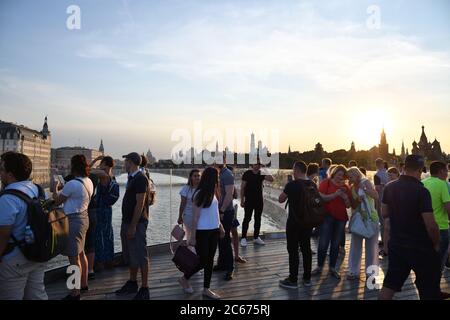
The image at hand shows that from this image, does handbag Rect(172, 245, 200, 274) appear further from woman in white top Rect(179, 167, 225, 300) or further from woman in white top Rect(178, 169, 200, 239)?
woman in white top Rect(178, 169, 200, 239)

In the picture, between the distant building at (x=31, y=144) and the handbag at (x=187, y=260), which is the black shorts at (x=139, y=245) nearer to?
the handbag at (x=187, y=260)

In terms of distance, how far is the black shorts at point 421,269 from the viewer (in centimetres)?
351

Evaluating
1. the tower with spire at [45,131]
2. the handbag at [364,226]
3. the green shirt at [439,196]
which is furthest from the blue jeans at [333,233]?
the tower with spire at [45,131]

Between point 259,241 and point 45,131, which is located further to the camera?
Result: point 45,131

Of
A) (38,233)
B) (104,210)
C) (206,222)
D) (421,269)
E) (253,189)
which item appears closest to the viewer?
(38,233)

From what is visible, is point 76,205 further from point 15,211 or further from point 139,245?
point 15,211

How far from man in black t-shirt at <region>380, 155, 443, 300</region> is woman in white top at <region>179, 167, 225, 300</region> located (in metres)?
2.16

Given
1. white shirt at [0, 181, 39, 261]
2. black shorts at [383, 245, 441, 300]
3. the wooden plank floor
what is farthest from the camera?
the wooden plank floor

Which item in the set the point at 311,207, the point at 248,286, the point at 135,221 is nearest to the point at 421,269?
the point at 311,207

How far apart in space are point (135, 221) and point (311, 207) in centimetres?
251

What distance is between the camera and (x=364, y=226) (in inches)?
219

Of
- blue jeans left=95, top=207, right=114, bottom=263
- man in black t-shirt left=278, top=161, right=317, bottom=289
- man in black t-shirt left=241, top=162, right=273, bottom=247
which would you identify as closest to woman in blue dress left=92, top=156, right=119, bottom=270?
blue jeans left=95, top=207, right=114, bottom=263

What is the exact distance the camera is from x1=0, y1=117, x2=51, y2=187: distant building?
340 ft
